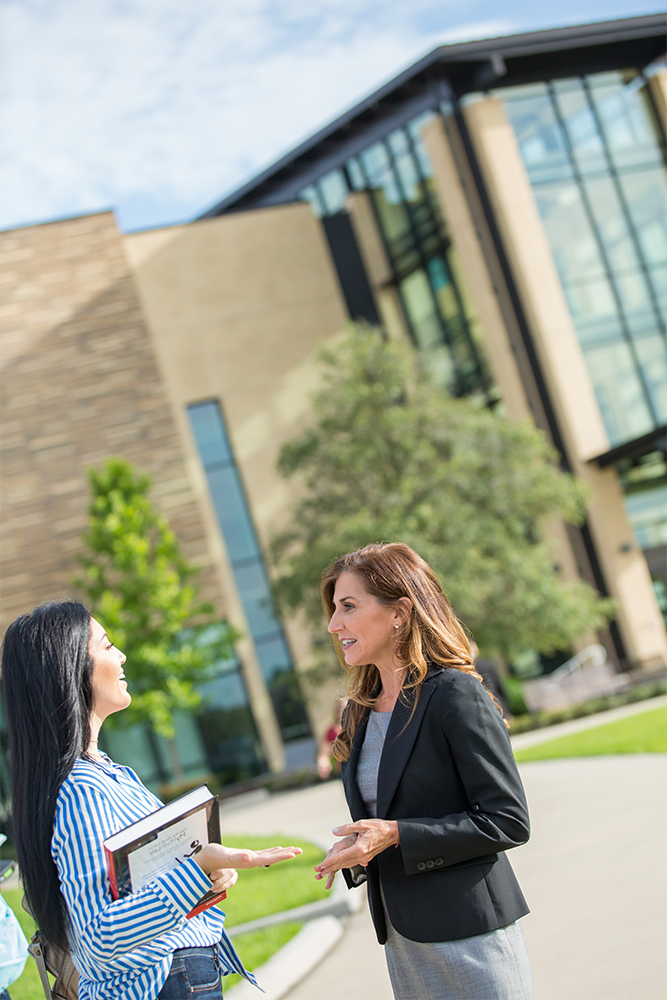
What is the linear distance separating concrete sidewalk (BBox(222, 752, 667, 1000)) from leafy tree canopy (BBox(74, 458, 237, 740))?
524 inches

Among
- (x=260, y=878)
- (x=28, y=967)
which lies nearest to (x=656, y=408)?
(x=260, y=878)

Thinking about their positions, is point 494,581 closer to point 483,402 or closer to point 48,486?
point 483,402

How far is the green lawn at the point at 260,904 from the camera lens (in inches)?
247

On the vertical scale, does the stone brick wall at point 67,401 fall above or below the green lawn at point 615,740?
above

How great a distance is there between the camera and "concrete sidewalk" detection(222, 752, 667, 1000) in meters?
4.79

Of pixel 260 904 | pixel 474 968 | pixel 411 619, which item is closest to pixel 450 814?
pixel 474 968

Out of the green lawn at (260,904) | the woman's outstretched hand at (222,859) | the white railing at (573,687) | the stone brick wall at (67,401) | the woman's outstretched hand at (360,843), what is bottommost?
the white railing at (573,687)

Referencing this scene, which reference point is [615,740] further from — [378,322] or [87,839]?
[378,322]

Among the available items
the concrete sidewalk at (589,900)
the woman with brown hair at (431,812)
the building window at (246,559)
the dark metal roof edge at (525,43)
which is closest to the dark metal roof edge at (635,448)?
the building window at (246,559)

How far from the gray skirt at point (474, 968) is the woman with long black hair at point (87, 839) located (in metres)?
0.47

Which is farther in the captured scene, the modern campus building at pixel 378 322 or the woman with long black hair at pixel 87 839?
the modern campus building at pixel 378 322

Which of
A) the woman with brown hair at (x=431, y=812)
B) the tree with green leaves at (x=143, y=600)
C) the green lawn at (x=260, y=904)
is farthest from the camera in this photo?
the tree with green leaves at (x=143, y=600)

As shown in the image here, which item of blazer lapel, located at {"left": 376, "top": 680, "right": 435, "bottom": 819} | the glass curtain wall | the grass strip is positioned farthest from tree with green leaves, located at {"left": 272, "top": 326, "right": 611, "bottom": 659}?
blazer lapel, located at {"left": 376, "top": 680, "right": 435, "bottom": 819}

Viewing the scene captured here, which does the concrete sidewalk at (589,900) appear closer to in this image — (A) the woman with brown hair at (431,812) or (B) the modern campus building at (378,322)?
(A) the woman with brown hair at (431,812)
